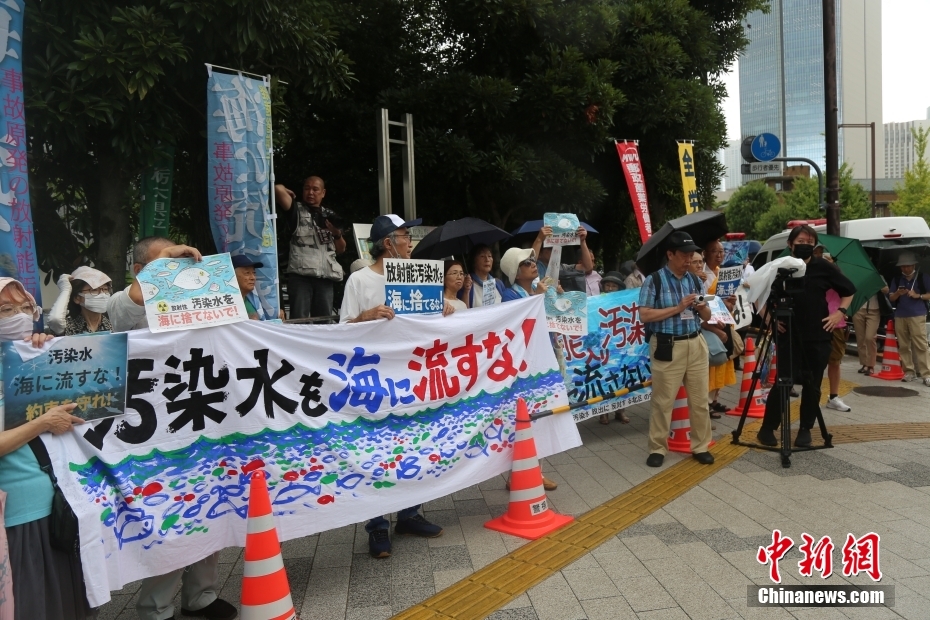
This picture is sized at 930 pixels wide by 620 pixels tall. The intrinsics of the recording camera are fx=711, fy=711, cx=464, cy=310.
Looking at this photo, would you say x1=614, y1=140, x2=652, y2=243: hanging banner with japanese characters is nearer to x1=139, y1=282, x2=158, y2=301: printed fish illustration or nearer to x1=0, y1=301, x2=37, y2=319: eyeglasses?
x1=139, y1=282, x2=158, y2=301: printed fish illustration

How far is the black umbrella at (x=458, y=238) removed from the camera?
20.1 ft

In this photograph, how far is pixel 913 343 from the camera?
10.1 metres

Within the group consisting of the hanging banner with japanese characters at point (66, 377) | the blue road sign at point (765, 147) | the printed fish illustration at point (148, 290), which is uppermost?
the blue road sign at point (765, 147)

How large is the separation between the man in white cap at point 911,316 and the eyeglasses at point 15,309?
10626 millimetres

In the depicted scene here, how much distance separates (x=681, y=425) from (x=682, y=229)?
1902 millimetres

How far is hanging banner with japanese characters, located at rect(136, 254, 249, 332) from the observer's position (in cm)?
347

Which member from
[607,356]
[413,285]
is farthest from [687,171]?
[413,285]

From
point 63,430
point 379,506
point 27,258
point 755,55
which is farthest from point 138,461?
point 755,55

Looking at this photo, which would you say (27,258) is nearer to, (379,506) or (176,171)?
(379,506)

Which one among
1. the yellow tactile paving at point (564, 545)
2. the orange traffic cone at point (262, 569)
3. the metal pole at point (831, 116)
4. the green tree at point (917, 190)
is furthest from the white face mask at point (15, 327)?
the green tree at point (917, 190)

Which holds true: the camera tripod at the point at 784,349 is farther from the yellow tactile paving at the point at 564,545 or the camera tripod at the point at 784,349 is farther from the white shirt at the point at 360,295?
the white shirt at the point at 360,295

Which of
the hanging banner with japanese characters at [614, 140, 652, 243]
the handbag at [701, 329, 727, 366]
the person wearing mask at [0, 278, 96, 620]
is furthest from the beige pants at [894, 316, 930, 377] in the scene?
the person wearing mask at [0, 278, 96, 620]

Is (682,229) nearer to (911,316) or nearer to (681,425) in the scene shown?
(681,425)

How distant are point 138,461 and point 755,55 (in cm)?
9000
